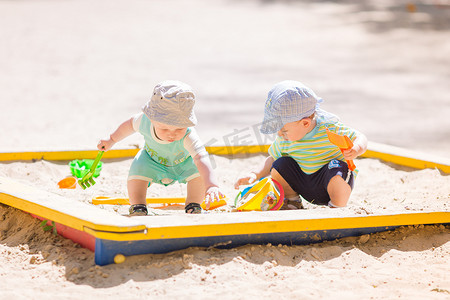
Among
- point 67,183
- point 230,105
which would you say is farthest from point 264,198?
point 230,105

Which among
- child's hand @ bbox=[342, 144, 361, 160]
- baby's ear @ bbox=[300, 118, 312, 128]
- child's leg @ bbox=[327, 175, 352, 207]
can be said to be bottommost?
child's leg @ bbox=[327, 175, 352, 207]

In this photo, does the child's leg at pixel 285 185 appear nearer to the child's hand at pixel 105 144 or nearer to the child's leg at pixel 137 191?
the child's leg at pixel 137 191

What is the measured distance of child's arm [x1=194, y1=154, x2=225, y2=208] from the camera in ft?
10.4

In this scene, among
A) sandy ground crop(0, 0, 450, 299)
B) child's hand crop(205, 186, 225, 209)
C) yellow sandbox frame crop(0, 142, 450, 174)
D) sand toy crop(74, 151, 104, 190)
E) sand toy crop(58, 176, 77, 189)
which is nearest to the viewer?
sandy ground crop(0, 0, 450, 299)

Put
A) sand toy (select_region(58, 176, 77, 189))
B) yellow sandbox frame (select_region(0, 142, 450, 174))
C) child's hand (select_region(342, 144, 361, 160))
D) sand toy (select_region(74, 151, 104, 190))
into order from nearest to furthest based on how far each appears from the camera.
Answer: child's hand (select_region(342, 144, 361, 160)) < sand toy (select_region(74, 151, 104, 190)) < sand toy (select_region(58, 176, 77, 189)) < yellow sandbox frame (select_region(0, 142, 450, 174))

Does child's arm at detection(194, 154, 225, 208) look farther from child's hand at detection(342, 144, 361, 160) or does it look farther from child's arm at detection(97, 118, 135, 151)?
child's hand at detection(342, 144, 361, 160)

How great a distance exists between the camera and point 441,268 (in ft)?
9.45

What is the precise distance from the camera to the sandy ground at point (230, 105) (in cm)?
270

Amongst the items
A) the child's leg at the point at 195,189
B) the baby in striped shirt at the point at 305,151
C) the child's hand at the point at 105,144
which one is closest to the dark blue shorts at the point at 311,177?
the baby in striped shirt at the point at 305,151

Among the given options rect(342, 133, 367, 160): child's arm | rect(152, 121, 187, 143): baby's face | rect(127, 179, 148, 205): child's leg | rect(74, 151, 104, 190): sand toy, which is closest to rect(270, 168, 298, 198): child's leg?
rect(342, 133, 367, 160): child's arm

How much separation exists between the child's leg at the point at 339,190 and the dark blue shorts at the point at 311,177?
3 cm

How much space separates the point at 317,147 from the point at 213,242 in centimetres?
101

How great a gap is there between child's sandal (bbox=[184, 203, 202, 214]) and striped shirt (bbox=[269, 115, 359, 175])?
60 cm

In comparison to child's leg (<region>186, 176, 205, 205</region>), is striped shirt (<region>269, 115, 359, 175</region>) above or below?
above
